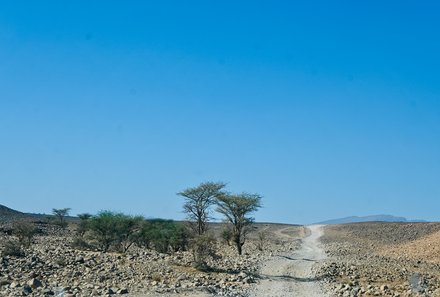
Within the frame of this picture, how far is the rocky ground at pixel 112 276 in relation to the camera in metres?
21.3

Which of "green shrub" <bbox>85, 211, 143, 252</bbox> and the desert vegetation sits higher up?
"green shrub" <bbox>85, 211, 143, 252</bbox>

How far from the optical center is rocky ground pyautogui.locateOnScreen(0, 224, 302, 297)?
840 inches

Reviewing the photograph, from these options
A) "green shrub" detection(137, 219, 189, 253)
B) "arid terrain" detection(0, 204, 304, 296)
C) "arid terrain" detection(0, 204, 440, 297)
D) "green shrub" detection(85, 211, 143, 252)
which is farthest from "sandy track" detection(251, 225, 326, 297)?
"green shrub" detection(85, 211, 143, 252)

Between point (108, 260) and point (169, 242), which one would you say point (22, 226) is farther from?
point (108, 260)

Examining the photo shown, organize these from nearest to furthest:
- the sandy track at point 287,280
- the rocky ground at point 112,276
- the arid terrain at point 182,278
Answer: the rocky ground at point 112,276
the arid terrain at point 182,278
the sandy track at point 287,280

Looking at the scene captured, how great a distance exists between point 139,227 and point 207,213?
21.4ft

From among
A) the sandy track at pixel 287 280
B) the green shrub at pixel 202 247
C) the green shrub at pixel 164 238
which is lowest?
the sandy track at pixel 287 280

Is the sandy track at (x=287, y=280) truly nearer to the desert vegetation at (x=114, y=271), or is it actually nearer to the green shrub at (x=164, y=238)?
the desert vegetation at (x=114, y=271)

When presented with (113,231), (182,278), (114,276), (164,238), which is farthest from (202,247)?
(164,238)

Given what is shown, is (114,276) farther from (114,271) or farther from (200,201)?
(200,201)

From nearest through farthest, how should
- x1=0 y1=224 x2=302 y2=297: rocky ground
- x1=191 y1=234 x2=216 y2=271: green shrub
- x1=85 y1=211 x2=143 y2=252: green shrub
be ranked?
x1=0 y1=224 x2=302 y2=297: rocky ground < x1=191 y1=234 x2=216 y2=271: green shrub < x1=85 y1=211 x2=143 y2=252: green shrub

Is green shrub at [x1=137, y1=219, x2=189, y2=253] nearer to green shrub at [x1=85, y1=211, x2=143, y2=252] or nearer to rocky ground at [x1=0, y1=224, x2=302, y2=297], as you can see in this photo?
green shrub at [x1=85, y1=211, x2=143, y2=252]

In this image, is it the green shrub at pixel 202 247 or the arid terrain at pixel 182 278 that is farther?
the green shrub at pixel 202 247

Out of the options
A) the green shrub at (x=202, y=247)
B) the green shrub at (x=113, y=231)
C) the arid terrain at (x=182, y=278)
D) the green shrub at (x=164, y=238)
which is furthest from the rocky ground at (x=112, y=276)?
the green shrub at (x=164, y=238)
